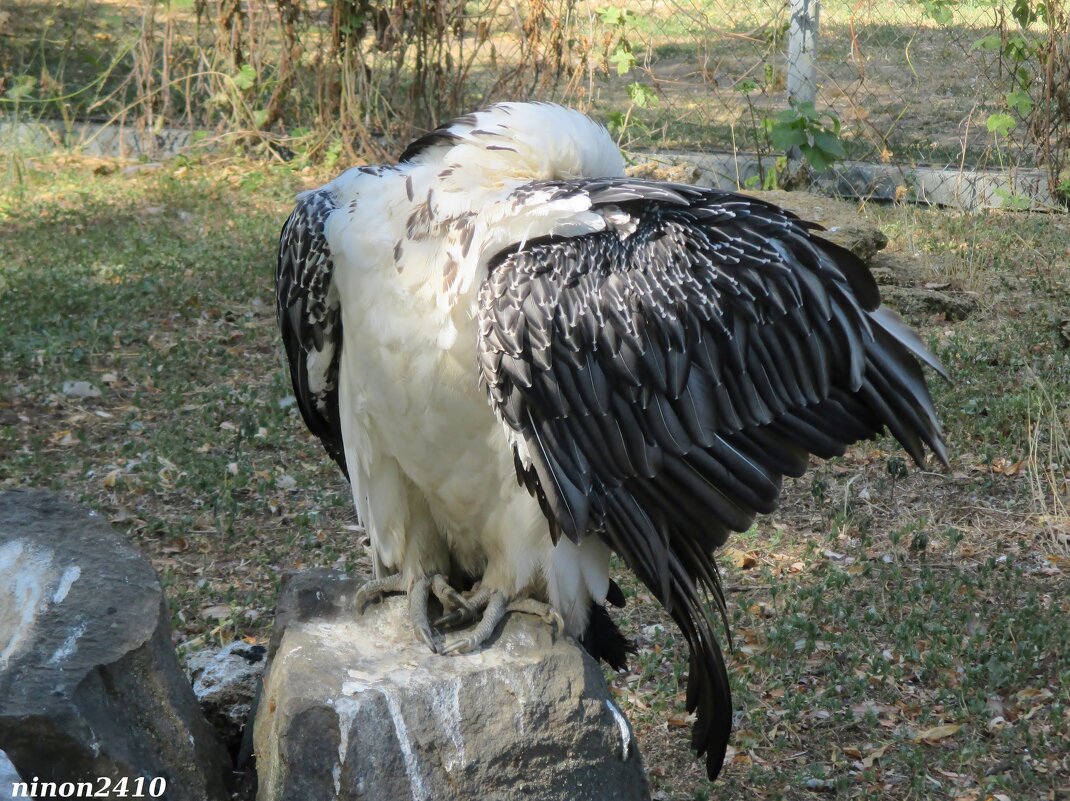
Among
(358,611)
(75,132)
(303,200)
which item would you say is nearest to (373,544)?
(358,611)

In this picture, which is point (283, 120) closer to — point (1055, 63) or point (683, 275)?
point (1055, 63)

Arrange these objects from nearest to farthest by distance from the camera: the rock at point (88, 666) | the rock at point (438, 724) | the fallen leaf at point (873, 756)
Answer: the rock at point (88, 666)
the rock at point (438, 724)
the fallen leaf at point (873, 756)

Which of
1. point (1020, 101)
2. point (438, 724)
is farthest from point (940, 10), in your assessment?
point (438, 724)

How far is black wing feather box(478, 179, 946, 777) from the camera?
290 cm

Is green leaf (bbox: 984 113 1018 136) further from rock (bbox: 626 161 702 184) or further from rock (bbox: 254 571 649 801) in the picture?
rock (bbox: 254 571 649 801)

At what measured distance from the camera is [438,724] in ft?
9.42

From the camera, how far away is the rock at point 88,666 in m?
2.60

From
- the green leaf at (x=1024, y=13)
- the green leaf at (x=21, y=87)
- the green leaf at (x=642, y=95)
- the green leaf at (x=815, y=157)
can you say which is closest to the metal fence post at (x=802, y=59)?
the green leaf at (x=815, y=157)

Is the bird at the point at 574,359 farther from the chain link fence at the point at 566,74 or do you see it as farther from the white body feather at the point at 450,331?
the chain link fence at the point at 566,74

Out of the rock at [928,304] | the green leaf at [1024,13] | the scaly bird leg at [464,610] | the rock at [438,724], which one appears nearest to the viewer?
the rock at [438,724]

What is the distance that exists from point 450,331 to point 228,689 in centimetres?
114

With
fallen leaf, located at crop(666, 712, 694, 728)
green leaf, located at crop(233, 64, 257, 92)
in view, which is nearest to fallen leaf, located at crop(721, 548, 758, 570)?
fallen leaf, located at crop(666, 712, 694, 728)

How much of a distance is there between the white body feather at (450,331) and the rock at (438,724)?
234mm

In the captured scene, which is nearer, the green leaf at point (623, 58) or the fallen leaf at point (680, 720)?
the fallen leaf at point (680, 720)
